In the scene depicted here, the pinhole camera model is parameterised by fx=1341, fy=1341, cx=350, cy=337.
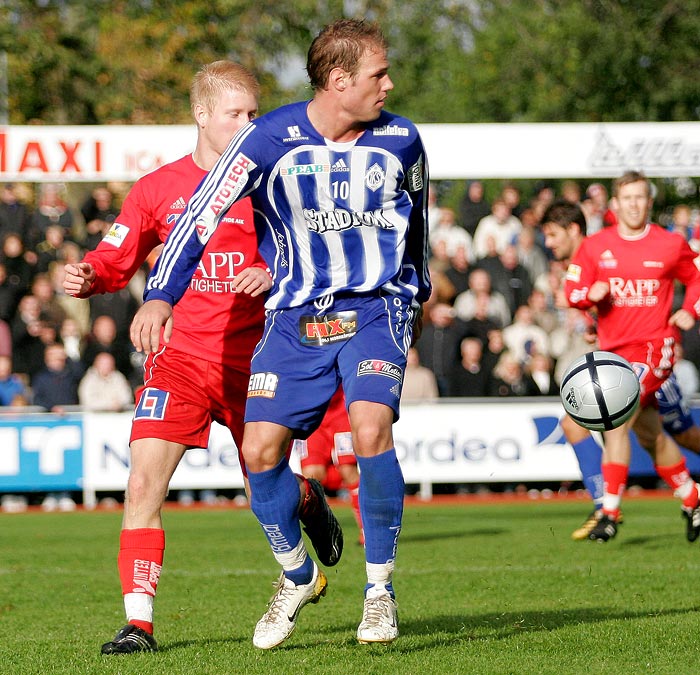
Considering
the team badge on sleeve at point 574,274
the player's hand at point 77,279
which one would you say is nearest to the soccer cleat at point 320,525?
the player's hand at point 77,279

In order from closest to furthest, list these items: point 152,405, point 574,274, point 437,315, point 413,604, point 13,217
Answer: point 152,405 < point 413,604 < point 574,274 < point 437,315 < point 13,217

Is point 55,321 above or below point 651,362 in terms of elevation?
below

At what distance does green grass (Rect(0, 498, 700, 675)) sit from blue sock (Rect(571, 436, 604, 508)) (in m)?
0.46

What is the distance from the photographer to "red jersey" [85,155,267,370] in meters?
6.17

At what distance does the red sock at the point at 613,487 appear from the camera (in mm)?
9852

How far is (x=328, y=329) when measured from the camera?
5.52 m

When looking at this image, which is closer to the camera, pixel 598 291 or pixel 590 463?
pixel 598 291

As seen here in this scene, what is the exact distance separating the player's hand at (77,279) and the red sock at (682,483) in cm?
572

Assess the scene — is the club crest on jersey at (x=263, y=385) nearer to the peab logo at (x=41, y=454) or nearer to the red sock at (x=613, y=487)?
the red sock at (x=613, y=487)

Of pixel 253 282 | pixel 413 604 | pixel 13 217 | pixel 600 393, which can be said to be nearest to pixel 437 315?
pixel 13 217

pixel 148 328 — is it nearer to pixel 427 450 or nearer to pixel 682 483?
pixel 682 483

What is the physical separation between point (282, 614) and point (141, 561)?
0.65 meters

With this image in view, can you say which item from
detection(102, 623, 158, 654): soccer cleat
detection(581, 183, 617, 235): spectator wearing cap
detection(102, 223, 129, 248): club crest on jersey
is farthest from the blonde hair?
detection(581, 183, 617, 235): spectator wearing cap

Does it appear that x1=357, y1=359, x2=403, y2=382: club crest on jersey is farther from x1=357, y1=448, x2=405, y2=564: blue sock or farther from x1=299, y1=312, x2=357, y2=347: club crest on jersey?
x1=357, y1=448, x2=405, y2=564: blue sock
